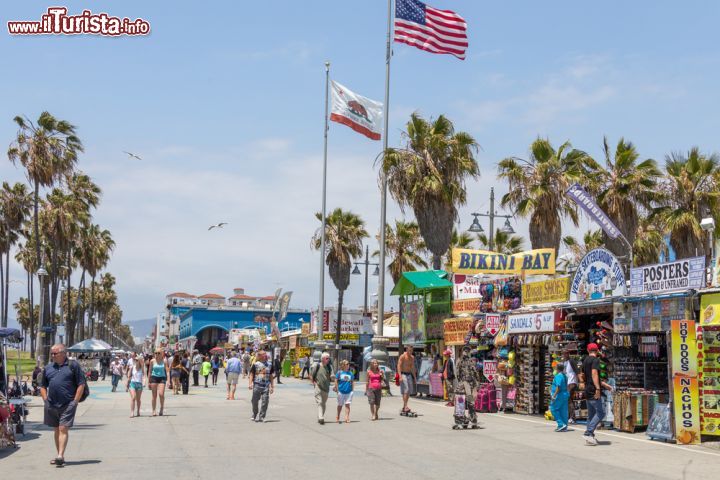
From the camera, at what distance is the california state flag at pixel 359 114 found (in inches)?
1257

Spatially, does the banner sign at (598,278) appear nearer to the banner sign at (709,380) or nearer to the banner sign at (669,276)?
the banner sign at (669,276)

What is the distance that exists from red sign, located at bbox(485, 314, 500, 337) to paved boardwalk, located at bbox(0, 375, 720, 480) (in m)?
3.26

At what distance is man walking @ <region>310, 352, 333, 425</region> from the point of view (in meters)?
18.6

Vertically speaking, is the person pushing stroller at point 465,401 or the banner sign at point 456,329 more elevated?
the banner sign at point 456,329

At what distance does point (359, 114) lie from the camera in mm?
32000

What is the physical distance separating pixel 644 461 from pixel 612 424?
5515 mm

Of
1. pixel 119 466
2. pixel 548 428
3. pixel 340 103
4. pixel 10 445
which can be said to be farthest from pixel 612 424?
pixel 340 103

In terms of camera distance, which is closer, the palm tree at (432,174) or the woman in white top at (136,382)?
the woman in white top at (136,382)

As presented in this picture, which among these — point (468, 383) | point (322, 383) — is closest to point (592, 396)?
point (468, 383)

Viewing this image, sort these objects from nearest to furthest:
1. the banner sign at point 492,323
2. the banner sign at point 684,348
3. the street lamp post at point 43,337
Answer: the banner sign at point 684,348 < the banner sign at point 492,323 < the street lamp post at point 43,337

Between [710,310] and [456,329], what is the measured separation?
1182 centimetres

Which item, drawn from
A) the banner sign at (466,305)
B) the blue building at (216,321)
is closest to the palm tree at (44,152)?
the banner sign at (466,305)

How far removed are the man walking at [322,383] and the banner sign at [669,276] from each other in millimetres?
7007

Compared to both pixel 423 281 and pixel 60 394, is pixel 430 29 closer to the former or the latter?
pixel 423 281
